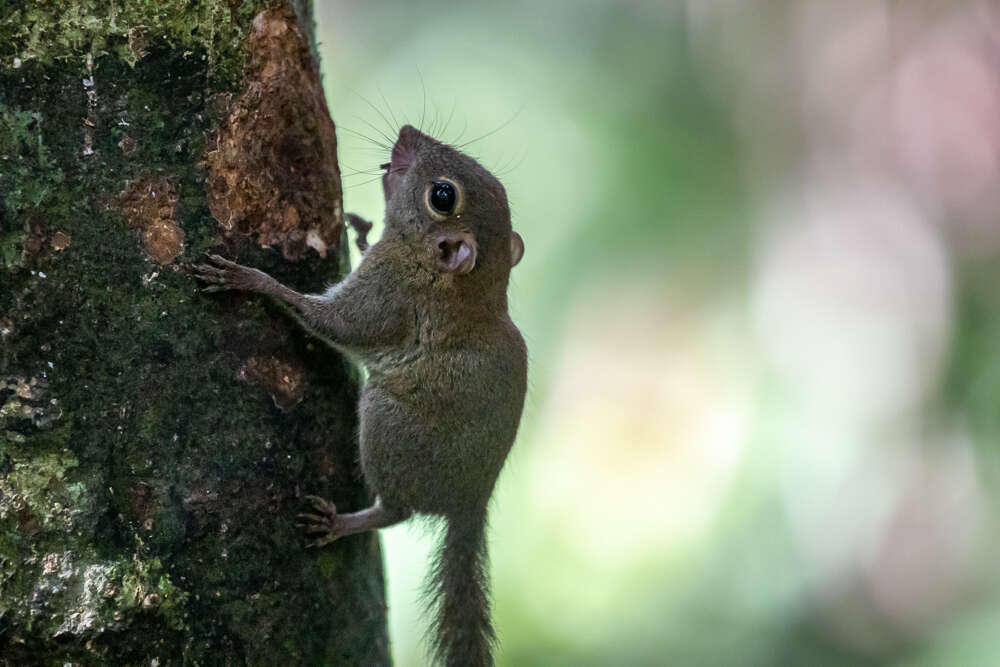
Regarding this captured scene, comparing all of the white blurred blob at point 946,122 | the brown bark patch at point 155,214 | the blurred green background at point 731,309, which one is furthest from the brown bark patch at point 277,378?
the white blurred blob at point 946,122

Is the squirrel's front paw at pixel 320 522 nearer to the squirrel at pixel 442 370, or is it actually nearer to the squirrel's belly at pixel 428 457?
the squirrel at pixel 442 370

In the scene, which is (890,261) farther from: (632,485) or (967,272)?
(632,485)

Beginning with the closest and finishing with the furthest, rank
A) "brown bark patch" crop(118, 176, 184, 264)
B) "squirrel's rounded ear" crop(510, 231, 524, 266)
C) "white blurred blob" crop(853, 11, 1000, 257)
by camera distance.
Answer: "brown bark patch" crop(118, 176, 184, 264)
"squirrel's rounded ear" crop(510, 231, 524, 266)
"white blurred blob" crop(853, 11, 1000, 257)

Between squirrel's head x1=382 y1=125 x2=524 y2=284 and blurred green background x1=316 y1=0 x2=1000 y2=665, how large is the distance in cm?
248

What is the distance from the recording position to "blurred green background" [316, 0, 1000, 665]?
6426 mm

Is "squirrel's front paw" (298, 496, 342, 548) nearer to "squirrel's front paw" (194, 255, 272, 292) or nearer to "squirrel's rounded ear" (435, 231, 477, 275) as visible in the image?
"squirrel's front paw" (194, 255, 272, 292)

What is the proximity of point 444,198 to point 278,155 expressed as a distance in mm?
1052

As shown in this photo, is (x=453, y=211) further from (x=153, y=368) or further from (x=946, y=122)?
(x=946, y=122)

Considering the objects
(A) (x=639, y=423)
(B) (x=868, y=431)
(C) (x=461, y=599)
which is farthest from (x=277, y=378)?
(B) (x=868, y=431)

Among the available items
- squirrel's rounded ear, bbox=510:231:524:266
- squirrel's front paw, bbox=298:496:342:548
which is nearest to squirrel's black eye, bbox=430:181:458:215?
squirrel's rounded ear, bbox=510:231:524:266

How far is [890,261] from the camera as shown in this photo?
7.66 metres

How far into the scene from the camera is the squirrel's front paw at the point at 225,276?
8.39 ft

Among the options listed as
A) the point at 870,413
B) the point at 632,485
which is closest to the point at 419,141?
the point at 632,485

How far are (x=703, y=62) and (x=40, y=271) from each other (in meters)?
6.60
